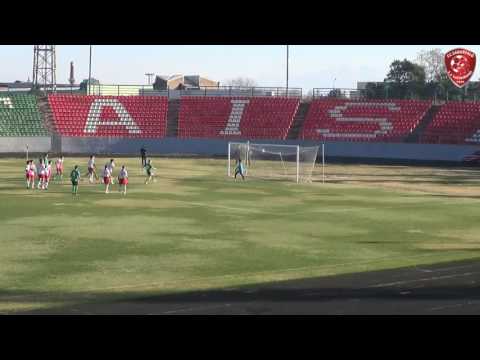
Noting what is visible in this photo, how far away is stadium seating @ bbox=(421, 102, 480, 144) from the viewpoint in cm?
6638

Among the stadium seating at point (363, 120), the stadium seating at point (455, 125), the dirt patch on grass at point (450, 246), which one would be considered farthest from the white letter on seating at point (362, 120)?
the dirt patch on grass at point (450, 246)

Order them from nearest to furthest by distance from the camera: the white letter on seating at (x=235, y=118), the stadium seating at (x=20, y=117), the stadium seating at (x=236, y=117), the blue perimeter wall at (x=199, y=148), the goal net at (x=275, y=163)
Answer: the goal net at (x=275, y=163) → the blue perimeter wall at (x=199, y=148) → the stadium seating at (x=20, y=117) → the stadium seating at (x=236, y=117) → the white letter on seating at (x=235, y=118)

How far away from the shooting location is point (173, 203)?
33.8m

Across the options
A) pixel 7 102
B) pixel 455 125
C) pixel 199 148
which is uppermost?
pixel 7 102

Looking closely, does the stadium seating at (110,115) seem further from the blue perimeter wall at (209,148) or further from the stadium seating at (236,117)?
the stadium seating at (236,117)

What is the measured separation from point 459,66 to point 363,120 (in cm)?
1039

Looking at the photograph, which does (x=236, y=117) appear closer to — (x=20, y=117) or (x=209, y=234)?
(x=20, y=117)

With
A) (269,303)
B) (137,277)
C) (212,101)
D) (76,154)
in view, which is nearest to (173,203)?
(137,277)

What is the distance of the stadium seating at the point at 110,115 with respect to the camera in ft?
244

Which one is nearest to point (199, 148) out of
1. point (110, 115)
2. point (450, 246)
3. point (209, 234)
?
point (110, 115)

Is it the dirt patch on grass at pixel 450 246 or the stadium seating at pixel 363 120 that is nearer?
the dirt patch on grass at pixel 450 246

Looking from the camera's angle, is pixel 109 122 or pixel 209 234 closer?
pixel 209 234

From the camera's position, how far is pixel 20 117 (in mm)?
73312

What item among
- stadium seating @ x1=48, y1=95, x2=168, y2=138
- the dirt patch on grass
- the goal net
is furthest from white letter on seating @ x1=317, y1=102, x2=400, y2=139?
the dirt patch on grass
